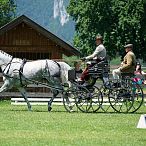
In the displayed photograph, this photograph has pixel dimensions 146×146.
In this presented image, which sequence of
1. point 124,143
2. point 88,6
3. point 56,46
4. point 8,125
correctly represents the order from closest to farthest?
point 124,143, point 8,125, point 56,46, point 88,6

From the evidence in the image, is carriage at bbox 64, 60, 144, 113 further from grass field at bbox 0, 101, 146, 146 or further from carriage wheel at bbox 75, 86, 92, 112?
grass field at bbox 0, 101, 146, 146

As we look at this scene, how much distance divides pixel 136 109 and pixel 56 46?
438 inches

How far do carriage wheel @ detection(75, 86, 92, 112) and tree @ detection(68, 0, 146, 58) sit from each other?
113 ft

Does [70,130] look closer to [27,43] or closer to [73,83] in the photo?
[73,83]

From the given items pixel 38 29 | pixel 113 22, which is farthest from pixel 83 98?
pixel 113 22

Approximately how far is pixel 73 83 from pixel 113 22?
38083mm

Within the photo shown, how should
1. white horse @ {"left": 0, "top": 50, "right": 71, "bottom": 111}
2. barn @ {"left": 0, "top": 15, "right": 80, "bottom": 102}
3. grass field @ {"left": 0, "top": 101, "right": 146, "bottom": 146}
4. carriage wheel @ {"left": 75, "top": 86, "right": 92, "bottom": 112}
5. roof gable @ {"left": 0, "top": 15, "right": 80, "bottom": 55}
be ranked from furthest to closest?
barn @ {"left": 0, "top": 15, "right": 80, "bottom": 102}
roof gable @ {"left": 0, "top": 15, "right": 80, "bottom": 55}
white horse @ {"left": 0, "top": 50, "right": 71, "bottom": 111}
carriage wheel @ {"left": 75, "top": 86, "right": 92, "bottom": 112}
grass field @ {"left": 0, "top": 101, "right": 146, "bottom": 146}

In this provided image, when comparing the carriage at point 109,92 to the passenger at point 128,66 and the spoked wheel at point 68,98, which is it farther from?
the passenger at point 128,66

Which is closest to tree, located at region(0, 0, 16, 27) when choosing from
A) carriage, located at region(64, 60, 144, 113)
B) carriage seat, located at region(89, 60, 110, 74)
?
carriage, located at region(64, 60, 144, 113)

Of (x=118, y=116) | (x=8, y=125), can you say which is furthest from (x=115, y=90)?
Result: (x=8, y=125)

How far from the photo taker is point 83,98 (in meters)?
17.6

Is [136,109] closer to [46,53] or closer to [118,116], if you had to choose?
[118,116]

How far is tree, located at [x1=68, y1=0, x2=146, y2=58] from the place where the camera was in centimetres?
5212

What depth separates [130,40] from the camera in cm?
5306
